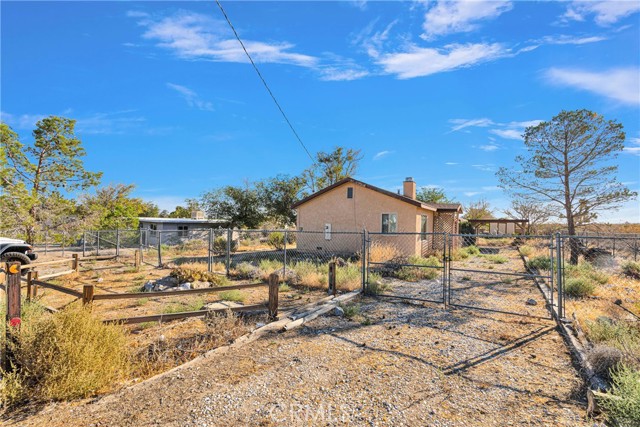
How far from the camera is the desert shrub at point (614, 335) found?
4.22m

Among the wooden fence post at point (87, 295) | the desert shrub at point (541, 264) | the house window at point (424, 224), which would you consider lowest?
the desert shrub at point (541, 264)

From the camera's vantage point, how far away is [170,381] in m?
3.79

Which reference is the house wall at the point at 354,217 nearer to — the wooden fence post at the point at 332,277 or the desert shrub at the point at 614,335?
the wooden fence post at the point at 332,277

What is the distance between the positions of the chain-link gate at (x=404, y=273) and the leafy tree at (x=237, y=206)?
15.5 meters

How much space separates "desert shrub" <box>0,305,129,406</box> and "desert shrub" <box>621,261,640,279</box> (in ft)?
48.6

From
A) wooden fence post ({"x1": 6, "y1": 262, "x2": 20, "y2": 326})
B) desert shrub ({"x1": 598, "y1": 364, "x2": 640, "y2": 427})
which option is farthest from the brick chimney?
wooden fence post ({"x1": 6, "y1": 262, "x2": 20, "y2": 326})

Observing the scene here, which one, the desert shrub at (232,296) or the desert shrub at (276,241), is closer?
the desert shrub at (232,296)

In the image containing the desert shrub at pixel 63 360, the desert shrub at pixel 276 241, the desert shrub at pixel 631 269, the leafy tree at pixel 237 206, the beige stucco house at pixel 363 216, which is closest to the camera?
the desert shrub at pixel 63 360

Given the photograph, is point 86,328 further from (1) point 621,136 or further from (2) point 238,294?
(1) point 621,136

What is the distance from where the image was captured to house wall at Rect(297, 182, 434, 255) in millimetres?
17281

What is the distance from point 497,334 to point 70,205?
21.0 metres

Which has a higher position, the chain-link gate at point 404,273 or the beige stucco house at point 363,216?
the beige stucco house at point 363,216

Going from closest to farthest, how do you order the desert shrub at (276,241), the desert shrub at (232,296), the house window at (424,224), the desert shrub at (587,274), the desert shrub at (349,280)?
the desert shrub at (232,296), the desert shrub at (349,280), the desert shrub at (587,274), the house window at (424,224), the desert shrub at (276,241)

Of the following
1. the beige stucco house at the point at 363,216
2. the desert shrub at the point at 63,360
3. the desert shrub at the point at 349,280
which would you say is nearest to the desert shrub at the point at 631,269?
the beige stucco house at the point at 363,216
